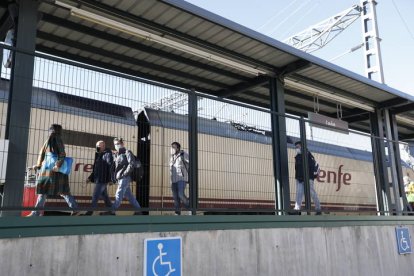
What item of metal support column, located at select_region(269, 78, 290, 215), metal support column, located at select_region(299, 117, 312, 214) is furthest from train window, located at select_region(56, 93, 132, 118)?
metal support column, located at select_region(299, 117, 312, 214)

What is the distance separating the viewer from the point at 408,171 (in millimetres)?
14898

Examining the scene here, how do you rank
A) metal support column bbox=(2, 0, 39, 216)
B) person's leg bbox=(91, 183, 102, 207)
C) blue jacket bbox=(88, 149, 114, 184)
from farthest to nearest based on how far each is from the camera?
1. blue jacket bbox=(88, 149, 114, 184)
2. person's leg bbox=(91, 183, 102, 207)
3. metal support column bbox=(2, 0, 39, 216)

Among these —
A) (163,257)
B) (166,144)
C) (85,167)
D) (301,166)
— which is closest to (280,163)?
(301,166)

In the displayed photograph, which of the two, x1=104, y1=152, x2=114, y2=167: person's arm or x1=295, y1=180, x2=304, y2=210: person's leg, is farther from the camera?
x1=295, y1=180, x2=304, y2=210: person's leg

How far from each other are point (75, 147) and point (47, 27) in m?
3.17

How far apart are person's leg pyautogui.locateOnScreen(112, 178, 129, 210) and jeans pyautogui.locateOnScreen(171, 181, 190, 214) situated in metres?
0.69

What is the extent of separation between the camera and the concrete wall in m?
4.39

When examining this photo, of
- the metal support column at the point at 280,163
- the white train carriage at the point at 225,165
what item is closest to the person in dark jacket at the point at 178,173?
the white train carriage at the point at 225,165

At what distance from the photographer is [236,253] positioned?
20.4ft

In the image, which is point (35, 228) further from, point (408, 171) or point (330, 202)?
point (408, 171)

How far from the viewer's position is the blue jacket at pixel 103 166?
5434 millimetres

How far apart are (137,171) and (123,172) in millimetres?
228

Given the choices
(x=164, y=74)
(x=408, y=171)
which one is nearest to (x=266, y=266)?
(x=164, y=74)

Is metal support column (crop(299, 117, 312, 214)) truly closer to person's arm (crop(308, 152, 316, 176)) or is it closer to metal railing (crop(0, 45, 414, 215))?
metal railing (crop(0, 45, 414, 215))
